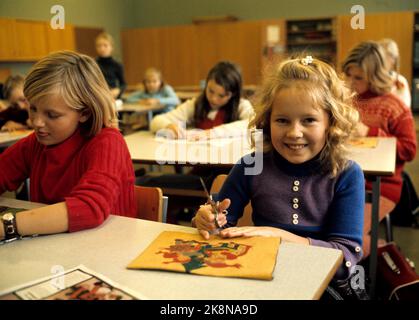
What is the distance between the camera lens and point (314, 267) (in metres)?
0.96

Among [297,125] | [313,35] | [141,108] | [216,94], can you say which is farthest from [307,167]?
[313,35]

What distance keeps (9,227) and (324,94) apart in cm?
95

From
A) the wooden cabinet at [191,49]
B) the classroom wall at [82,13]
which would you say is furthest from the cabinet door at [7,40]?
the wooden cabinet at [191,49]

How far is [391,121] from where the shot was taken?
2672 millimetres

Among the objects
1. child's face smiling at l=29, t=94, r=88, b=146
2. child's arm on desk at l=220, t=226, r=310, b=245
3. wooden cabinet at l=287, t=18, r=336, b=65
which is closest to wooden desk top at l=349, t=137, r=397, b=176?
child's arm on desk at l=220, t=226, r=310, b=245

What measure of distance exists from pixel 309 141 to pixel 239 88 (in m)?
1.71

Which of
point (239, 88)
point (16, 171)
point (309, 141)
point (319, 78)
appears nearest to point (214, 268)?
point (309, 141)

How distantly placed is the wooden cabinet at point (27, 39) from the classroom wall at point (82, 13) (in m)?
0.20

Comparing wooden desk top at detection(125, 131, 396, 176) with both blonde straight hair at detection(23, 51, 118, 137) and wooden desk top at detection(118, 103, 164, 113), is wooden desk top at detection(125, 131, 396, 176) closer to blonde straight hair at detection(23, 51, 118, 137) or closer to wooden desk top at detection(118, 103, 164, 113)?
blonde straight hair at detection(23, 51, 118, 137)

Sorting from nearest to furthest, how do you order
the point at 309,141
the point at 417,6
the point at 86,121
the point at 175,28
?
the point at 309,141
the point at 86,121
the point at 417,6
the point at 175,28

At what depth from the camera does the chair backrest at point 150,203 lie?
1.51 meters

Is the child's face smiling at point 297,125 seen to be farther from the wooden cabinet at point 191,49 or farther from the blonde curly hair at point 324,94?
the wooden cabinet at point 191,49

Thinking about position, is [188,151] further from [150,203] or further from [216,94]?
[150,203]
